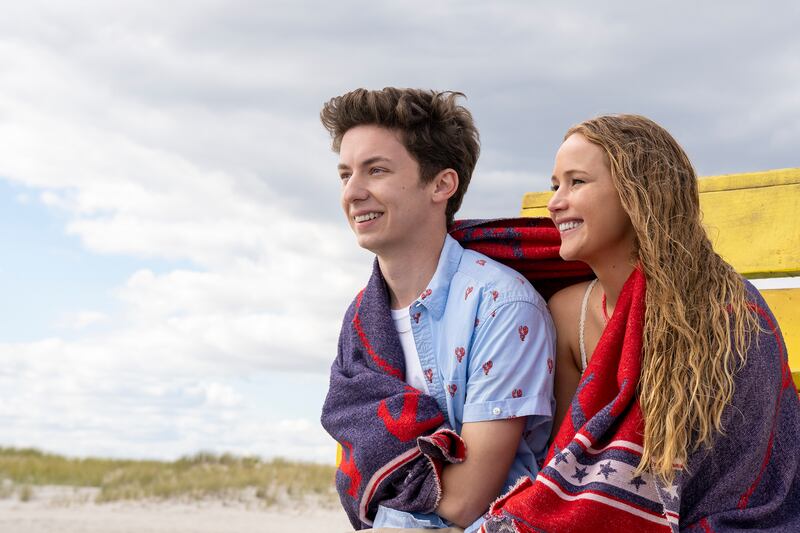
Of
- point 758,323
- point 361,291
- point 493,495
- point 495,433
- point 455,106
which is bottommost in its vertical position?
point 493,495

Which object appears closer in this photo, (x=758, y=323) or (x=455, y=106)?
(x=758, y=323)

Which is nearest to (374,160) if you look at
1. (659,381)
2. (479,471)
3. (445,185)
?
(445,185)

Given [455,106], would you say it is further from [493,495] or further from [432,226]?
[493,495]

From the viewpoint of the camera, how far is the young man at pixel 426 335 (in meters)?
2.45

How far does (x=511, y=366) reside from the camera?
2.45 meters

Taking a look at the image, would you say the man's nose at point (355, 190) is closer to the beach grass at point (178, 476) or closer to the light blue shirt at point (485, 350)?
the light blue shirt at point (485, 350)

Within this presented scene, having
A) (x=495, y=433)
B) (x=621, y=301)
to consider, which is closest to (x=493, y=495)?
(x=495, y=433)

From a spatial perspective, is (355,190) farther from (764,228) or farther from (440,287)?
(764,228)

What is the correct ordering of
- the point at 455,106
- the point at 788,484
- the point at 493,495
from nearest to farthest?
the point at 788,484, the point at 493,495, the point at 455,106

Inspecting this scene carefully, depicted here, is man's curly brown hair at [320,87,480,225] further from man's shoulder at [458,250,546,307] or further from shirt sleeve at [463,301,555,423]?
shirt sleeve at [463,301,555,423]

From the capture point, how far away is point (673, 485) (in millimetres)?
2129

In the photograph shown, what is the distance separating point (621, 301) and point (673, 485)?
51 centimetres

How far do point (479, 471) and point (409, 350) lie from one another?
0.48 m

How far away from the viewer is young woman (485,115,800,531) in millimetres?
2176
